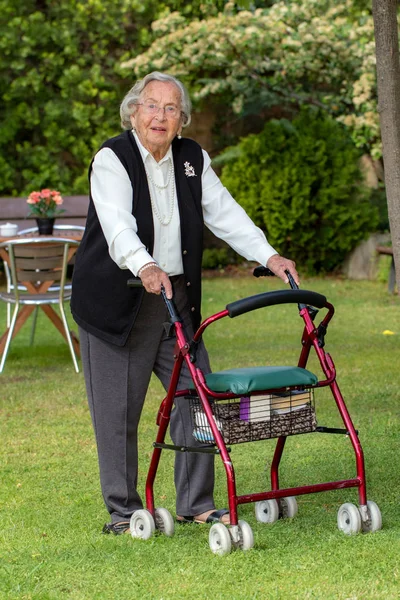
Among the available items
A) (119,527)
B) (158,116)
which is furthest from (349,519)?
(158,116)

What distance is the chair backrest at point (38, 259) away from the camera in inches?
329

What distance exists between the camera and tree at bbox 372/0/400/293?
195 inches

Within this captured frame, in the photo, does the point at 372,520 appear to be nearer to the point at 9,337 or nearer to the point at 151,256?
the point at 151,256

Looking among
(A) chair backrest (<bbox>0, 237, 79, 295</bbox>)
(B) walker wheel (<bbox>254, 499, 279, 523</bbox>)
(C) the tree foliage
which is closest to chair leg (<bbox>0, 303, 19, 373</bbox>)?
(A) chair backrest (<bbox>0, 237, 79, 295</bbox>)

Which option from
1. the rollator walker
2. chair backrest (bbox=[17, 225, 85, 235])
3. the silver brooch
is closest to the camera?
the rollator walker

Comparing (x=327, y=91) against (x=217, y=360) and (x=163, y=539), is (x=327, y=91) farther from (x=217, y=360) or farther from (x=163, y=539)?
(x=163, y=539)

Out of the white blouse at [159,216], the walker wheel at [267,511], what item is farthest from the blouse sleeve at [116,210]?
the walker wheel at [267,511]

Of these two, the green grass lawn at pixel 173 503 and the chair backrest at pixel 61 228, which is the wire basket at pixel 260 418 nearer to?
the green grass lawn at pixel 173 503

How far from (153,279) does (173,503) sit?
4.77 feet

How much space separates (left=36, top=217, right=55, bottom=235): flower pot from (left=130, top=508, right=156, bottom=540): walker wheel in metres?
5.33

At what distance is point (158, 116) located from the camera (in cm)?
421

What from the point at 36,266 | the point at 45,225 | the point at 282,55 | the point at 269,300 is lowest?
the point at 36,266

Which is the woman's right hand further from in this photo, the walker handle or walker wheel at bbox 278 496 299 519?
walker wheel at bbox 278 496 299 519

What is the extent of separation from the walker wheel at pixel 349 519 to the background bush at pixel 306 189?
1003 centimetres
